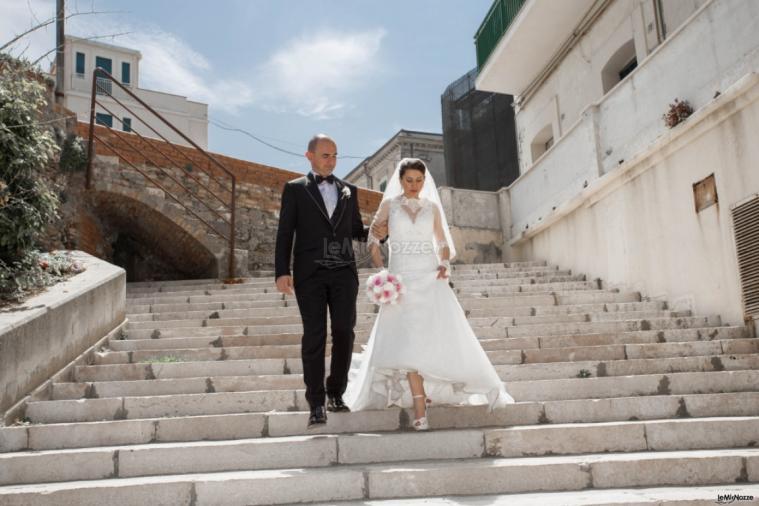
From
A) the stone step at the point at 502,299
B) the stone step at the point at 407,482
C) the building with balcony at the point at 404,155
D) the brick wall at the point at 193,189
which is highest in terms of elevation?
the building with balcony at the point at 404,155

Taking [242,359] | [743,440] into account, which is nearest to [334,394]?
[242,359]

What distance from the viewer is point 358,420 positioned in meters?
4.02

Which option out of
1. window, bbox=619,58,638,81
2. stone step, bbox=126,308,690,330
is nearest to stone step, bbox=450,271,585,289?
stone step, bbox=126,308,690,330

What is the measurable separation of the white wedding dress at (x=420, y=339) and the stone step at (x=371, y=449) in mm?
315

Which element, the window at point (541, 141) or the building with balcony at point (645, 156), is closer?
the building with balcony at point (645, 156)

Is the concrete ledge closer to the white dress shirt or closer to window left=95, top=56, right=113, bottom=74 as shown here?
the white dress shirt

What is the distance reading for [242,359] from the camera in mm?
5598

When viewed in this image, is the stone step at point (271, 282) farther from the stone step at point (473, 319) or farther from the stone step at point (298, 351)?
the stone step at point (298, 351)

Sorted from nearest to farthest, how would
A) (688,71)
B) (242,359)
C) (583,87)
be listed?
(242,359), (688,71), (583,87)

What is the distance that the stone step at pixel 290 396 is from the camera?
14.5 feet

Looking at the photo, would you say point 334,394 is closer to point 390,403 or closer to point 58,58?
point 390,403

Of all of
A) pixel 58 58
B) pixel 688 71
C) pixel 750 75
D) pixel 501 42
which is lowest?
pixel 750 75

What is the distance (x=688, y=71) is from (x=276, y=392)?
5796 mm

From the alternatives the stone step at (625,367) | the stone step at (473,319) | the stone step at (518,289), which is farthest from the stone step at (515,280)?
the stone step at (625,367)
